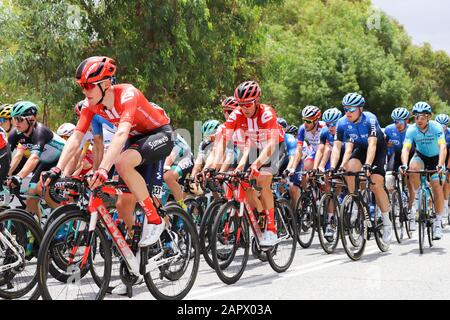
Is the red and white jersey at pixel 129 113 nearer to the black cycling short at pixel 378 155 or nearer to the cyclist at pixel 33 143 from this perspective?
the cyclist at pixel 33 143

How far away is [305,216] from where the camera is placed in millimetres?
11148

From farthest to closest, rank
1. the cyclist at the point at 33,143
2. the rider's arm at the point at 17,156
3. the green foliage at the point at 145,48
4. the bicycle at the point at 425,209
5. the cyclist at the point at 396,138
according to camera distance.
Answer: the green foliage at the point at 145,48
the cyclist at the point at 396,138
the bicycle at the point at 425,209
the rider's arm at the point at 17,156
the cyclist at the point at 33,143

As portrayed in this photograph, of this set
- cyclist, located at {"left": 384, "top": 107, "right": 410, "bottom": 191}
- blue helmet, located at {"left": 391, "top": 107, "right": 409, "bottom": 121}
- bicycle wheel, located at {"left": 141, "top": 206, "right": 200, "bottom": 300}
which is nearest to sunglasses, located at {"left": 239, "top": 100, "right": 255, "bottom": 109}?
bicycle wheel, located at {"left": 141, "top": 206, "right": 200, "bottom": 300}

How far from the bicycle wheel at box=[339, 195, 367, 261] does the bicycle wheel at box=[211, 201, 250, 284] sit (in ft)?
6.37

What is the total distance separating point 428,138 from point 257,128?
3.94 m

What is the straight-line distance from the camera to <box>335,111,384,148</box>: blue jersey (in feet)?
33.0

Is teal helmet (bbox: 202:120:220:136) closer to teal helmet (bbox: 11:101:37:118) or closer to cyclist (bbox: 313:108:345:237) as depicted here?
cyclist (bbox: 313:108:345:237)

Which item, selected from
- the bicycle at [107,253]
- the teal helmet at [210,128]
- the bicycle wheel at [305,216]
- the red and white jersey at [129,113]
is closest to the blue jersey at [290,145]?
the bicycle wheel at [305,216]

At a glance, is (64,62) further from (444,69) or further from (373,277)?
(444,69)

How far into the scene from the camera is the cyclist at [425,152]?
35.4ft

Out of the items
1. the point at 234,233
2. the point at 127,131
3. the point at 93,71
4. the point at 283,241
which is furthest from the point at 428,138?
the point at 93,71

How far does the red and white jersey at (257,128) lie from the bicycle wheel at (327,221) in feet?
5.11

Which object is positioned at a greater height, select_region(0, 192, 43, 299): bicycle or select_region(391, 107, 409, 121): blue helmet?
select_region(391, 107, 409, 121): blue helmet
